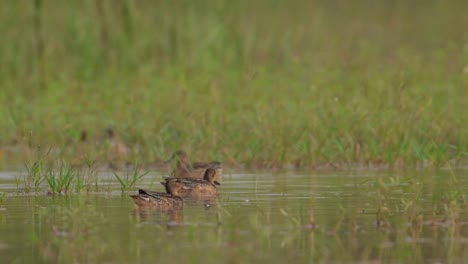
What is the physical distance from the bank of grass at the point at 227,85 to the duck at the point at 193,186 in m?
1.70

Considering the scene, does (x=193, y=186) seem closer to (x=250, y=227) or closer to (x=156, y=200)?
(x=156, y=200)

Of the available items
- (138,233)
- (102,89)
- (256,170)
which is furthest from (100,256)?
(102,89)

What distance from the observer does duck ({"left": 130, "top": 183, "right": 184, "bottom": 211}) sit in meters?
11.2

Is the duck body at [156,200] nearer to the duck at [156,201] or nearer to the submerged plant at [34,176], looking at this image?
the duck at [156,201]

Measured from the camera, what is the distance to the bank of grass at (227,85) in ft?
49.5

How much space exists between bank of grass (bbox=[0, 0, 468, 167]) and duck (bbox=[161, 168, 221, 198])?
1700 mm

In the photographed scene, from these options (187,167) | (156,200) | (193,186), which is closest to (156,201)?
(156,200)

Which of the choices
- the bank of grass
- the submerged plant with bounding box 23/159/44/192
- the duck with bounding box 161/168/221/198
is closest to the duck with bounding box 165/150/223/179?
the bank of grass

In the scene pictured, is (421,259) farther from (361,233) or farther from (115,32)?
(115,32)

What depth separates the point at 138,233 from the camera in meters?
9.77

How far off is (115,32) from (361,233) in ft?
38.2

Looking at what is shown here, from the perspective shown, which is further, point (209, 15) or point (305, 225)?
point (209, 15)

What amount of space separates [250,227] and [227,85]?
9.06 meters

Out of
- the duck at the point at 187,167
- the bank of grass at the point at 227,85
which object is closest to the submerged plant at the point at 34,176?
the bank of grass at the point at 227,85
